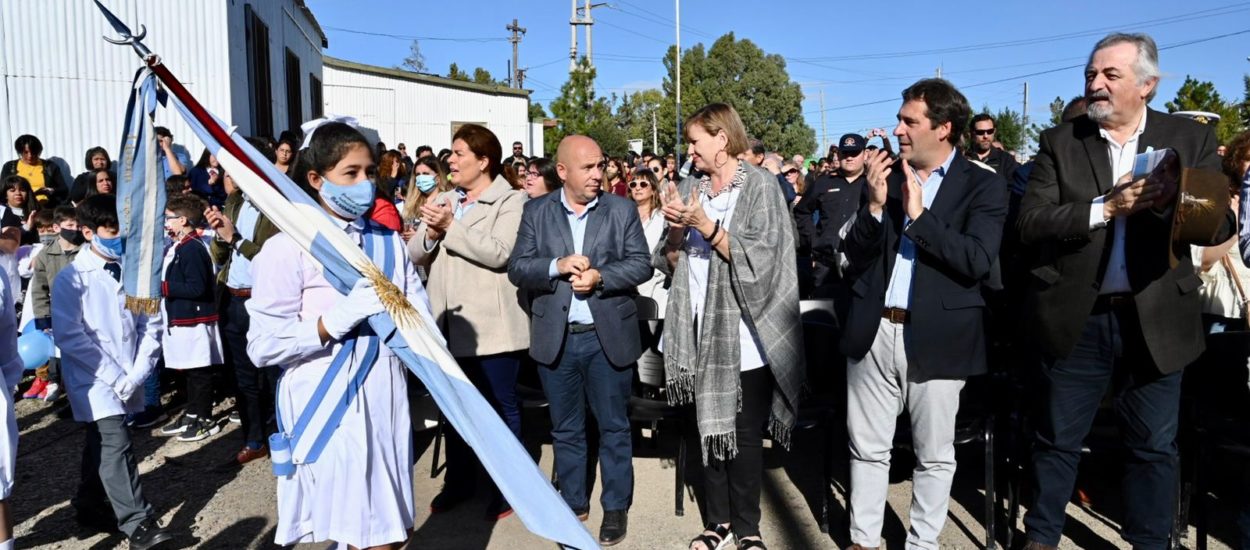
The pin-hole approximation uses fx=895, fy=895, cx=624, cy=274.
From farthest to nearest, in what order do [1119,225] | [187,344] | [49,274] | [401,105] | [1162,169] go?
1. [401,105]
2. [49,274]
3. [187,344]
4. [1119,225]
5. [1162,169]

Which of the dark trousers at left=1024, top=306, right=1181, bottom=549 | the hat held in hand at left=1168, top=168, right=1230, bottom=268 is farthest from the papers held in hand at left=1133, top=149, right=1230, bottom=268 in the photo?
the dark trousers at left=1024, top=306, right=1181, bottom=549

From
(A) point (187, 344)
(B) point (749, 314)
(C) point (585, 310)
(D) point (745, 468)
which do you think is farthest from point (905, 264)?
(A) point (187, 344)

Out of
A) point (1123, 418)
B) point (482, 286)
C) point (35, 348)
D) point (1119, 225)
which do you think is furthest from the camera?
point (35, 348)

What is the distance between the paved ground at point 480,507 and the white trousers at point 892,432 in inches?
19.1

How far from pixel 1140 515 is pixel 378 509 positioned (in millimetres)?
2969

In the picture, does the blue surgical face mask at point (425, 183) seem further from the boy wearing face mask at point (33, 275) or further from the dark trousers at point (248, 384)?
the boy wearing face mask at point (33, 275)

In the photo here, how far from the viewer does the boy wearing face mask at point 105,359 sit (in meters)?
4.21

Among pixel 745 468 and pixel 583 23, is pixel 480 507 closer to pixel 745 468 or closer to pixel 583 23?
pixel 745 468

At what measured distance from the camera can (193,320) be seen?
20.7 ft

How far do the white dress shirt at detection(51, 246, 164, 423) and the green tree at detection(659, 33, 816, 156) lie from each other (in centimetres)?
5238

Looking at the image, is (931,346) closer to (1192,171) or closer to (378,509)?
(1192,171)

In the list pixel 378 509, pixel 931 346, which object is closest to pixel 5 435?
pixel 378 509

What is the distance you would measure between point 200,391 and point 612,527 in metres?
3.58

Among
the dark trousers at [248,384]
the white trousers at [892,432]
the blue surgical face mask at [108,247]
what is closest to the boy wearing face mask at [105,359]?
the blue surgical face mask at [108,247]
